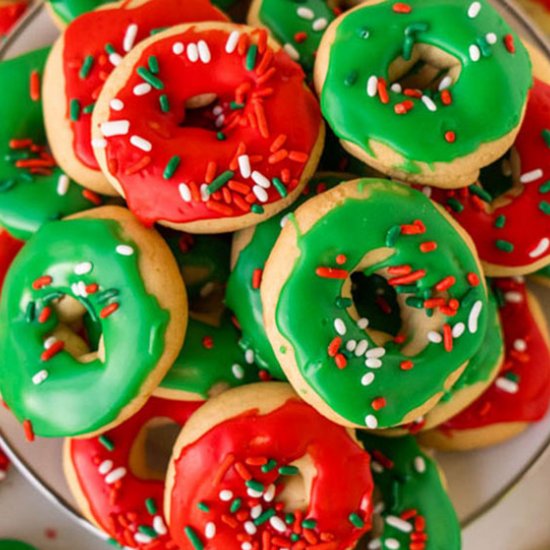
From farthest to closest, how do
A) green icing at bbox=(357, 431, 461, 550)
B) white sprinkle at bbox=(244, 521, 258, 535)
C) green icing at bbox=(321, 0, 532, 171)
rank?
1. green icing at bbox=(357, 431, 461, 550)
2. white sprinkle at bbox=(244, 521, 258, 535)
3. green icing at bbox=(321, 0, 532, 171)

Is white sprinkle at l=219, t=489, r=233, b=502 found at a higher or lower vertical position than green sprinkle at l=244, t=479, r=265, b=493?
lower

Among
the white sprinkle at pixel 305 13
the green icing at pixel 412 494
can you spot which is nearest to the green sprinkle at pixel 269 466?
the green icing at pixel 412 494

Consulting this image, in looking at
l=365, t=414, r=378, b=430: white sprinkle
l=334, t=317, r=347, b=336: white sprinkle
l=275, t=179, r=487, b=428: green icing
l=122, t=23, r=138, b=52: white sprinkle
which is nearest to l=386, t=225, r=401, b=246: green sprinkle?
l=275, t=179, r=487, b=428: green icing

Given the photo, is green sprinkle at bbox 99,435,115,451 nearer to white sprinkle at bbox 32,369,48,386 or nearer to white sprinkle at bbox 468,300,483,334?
white sprinkle at bbox 32,369,48,386

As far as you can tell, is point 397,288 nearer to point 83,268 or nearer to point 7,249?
point 83,268

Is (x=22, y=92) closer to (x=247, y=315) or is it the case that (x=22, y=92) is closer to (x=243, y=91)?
(x=243, y=91)

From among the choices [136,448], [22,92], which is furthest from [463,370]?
[22,92]
